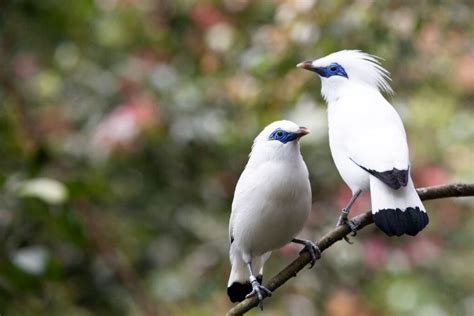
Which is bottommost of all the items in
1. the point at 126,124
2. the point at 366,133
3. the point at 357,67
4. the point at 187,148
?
the point at 366,133

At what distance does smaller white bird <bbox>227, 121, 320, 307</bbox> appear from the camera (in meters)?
1.80

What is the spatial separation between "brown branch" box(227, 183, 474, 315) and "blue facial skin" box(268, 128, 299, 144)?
22 centimetres

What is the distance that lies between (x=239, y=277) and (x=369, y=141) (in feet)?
1.84

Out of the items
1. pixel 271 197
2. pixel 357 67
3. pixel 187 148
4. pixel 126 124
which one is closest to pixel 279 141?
pixel 271 197

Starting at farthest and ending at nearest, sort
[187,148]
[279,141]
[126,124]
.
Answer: [187,148], [126,124], [279,141]

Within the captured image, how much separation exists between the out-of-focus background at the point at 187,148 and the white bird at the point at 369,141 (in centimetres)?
241

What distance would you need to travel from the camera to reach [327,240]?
167 cm

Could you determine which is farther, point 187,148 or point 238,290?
point 187,148

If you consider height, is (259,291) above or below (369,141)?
below

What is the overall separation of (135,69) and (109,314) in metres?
1.61

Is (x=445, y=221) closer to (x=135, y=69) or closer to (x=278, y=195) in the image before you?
(x=135, y=69)

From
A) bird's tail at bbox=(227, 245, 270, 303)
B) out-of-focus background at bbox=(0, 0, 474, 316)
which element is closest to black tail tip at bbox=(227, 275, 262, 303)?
bird's tail at bbox=(227, 245, 270, 303)

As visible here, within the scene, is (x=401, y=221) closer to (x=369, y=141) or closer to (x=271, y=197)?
(x=369, y=141)

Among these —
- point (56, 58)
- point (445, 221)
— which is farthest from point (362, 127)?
point (56, 58)
